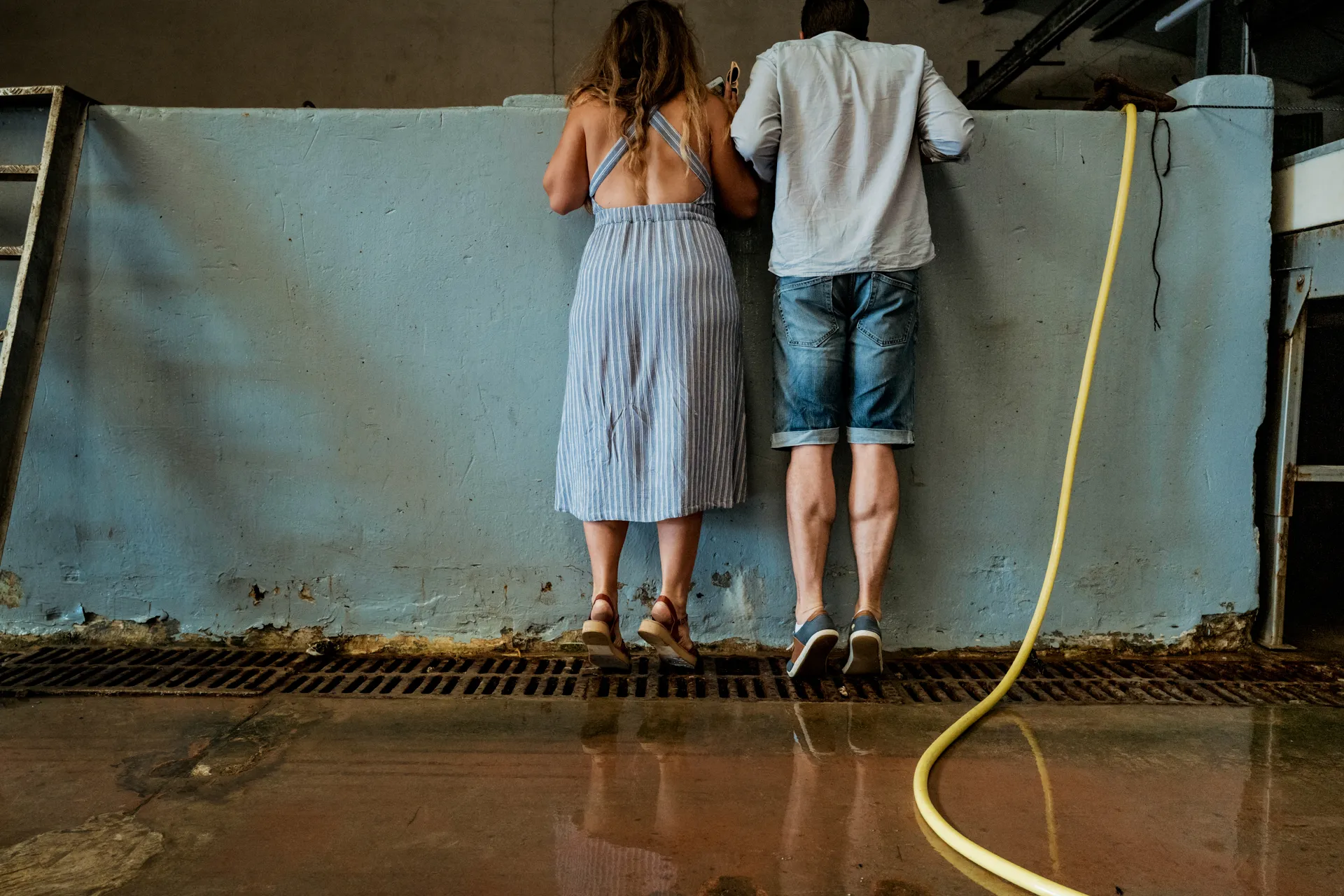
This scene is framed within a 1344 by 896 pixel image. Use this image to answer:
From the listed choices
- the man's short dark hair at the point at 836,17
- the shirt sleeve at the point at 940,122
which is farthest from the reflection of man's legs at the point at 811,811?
the man's short dark hair at the point at 836,17

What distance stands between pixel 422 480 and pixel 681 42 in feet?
4.83

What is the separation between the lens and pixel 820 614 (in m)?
2.27

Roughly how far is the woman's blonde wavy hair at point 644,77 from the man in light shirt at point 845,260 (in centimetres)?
14

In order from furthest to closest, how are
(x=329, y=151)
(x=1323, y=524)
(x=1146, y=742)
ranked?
(x=1323, y=524)
(x=329, y=151)
(x=1146, y=742)

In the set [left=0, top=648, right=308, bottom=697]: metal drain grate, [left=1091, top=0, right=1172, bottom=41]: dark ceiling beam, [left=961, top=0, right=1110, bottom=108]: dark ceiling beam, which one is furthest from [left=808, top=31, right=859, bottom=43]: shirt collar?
[left=1091, top=0, right=1172, bottom=41]: dark ceiling beam

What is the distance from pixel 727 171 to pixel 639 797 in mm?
1639

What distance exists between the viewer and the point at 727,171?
2344 mm

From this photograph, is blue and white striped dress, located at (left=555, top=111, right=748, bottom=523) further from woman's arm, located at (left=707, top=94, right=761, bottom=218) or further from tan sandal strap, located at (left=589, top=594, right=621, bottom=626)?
tan sandal strap, located at (left=589, top=594, right=621, bottom=626)

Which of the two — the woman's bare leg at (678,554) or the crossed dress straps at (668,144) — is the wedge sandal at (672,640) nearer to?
the woman's bare leg at (678,554)

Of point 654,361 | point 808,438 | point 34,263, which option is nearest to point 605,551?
point 654,361

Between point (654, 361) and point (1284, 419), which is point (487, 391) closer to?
point (654, 361)

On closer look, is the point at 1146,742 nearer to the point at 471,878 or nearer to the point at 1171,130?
the point at 471,878

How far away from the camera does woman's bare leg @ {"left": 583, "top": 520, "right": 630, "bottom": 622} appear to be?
2.35 meters

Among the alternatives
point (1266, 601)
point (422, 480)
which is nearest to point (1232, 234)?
point (1266, 601)
